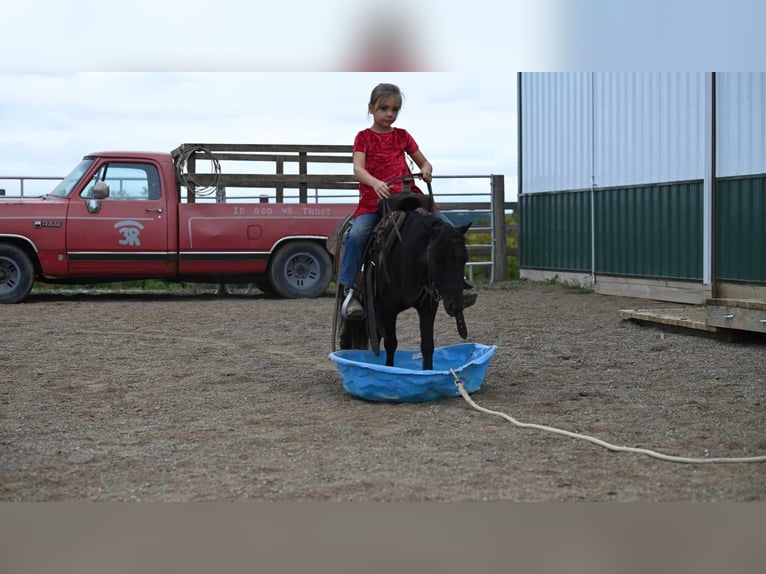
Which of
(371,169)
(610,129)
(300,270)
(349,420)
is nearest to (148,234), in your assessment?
(300,270)

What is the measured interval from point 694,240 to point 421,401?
6811mm

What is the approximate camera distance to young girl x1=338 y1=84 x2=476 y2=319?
253 inches

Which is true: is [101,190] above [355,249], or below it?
above

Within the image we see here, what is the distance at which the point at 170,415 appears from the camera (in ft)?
19.2

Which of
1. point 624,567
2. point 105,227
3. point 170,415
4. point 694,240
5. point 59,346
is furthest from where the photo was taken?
point 105,227

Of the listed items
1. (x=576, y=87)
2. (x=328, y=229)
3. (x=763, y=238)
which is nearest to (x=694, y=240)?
(x=763, y=238)

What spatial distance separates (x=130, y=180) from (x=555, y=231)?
6.26 metres

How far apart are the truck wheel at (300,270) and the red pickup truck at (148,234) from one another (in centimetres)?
1

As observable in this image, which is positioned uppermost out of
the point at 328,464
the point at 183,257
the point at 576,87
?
the point at 576,87

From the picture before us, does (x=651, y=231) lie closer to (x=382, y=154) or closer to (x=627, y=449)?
(x=382, y=154)

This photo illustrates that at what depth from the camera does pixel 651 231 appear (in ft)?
42.1

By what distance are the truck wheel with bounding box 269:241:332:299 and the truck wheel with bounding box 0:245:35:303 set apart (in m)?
3.10

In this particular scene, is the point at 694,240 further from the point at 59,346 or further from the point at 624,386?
the point at 59,346

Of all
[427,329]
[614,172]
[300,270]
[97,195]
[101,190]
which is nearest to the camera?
[427,329]
